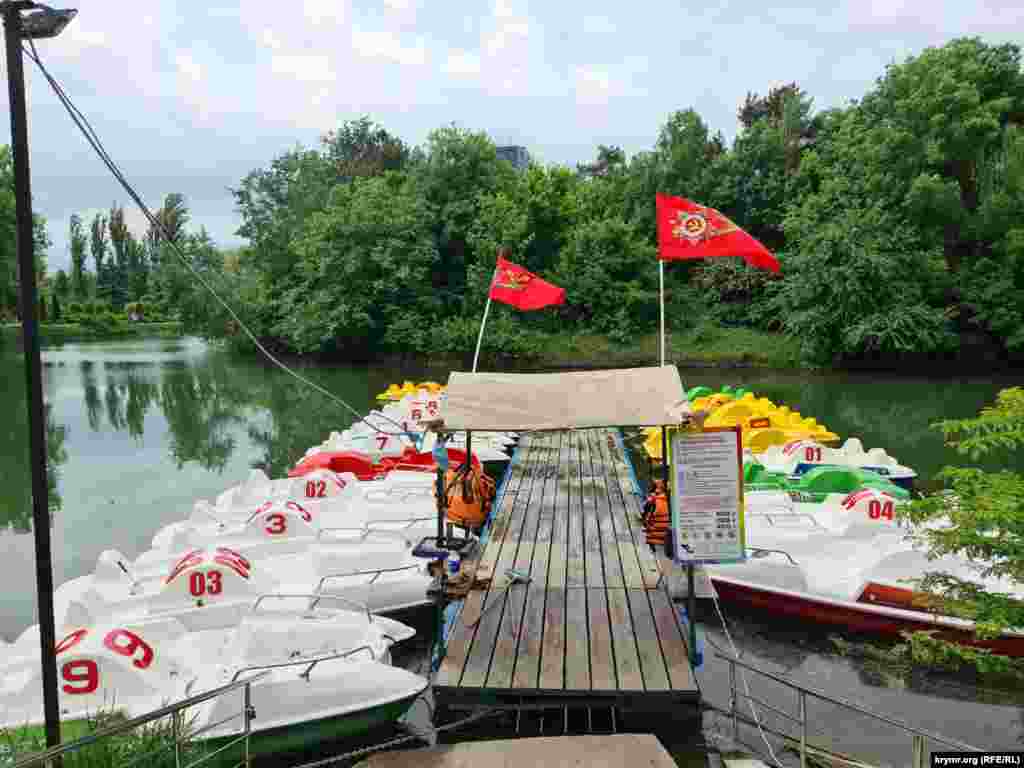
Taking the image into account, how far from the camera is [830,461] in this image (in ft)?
53.5

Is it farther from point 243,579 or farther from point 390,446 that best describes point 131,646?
point 390,446

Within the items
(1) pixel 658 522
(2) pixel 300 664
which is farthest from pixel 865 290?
(2) pixel 300 664

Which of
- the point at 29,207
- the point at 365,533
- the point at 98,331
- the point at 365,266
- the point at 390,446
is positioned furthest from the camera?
the point at 98,331

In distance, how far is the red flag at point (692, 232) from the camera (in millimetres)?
10383

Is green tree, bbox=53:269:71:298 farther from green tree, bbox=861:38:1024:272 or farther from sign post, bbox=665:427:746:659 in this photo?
sign post, bbox=665:427:746:659

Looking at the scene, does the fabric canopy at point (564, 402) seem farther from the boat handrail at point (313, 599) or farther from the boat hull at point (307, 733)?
the boat hull at point (307, 733)

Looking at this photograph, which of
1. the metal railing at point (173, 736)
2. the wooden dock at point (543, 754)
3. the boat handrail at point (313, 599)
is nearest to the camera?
the metal railing at point (173, 736)

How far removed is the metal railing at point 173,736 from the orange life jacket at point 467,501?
11.1 ft

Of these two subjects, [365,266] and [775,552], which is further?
[365,266]

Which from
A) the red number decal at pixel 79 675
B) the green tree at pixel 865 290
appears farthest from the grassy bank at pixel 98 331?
the red number decal at pixel 79 675

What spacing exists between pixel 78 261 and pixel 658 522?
94.8 meters

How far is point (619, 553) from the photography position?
970 cm

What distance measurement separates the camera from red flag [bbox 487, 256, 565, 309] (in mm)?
17078

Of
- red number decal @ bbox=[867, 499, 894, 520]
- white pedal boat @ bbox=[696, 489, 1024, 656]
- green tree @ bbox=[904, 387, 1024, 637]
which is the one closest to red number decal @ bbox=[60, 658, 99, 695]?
white pedal boat @ bbox=[696, 489, 1024, 656]
